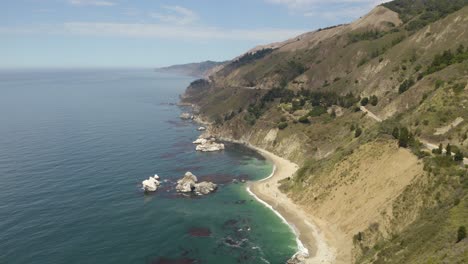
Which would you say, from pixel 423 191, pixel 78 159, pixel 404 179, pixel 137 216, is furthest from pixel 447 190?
pixel 78 159

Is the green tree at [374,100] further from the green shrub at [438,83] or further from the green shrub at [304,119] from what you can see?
the green shrub at [438,83]

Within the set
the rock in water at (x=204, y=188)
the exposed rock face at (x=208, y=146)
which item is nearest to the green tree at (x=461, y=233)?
the rock in water at (x=204, y=188)

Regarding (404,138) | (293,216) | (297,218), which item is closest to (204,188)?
(293,216)

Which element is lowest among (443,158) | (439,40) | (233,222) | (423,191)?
(233,222)

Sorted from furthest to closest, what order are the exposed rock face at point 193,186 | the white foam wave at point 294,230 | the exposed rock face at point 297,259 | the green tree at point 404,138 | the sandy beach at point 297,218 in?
the exposed rock face at point 193,186, the green tree at point 404,138, the white foam wave at point 294,230, the sandy beach at point 297,218, the exposed rock face at point 297,259

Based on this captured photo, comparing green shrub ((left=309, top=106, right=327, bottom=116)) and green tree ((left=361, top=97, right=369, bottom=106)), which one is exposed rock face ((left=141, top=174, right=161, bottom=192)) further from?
green tree ((left=361, top=97, right=369, bottom=106))

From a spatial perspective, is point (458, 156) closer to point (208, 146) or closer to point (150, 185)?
point (150, 185)

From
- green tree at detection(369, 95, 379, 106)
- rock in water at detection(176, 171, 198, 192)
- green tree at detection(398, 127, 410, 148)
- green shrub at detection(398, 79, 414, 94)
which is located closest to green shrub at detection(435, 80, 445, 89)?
green shrub at detection(398, 79, 414, 94)

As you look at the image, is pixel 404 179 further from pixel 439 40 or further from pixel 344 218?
pixel 439 40
